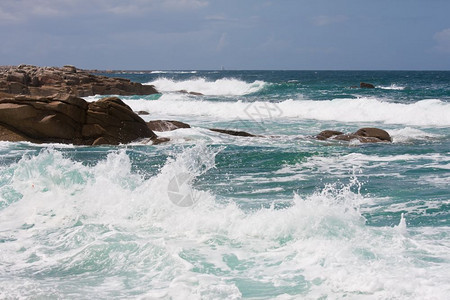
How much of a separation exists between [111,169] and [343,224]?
467 cm

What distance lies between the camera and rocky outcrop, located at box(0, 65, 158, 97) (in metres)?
34.7

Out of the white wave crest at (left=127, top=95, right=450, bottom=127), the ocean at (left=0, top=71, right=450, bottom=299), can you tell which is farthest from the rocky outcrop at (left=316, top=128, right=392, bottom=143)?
the white wave crest at (left=127, top=95, right=450, bottom=127)

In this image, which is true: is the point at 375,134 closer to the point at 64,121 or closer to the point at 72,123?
the point at 72,123

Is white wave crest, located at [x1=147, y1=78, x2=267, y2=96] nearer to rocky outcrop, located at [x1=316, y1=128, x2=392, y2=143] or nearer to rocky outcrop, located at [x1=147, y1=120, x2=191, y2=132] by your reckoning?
rocky outcrop, located at [x1=147, y1=120, x2=191, y2=132]

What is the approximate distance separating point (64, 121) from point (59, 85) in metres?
22.9

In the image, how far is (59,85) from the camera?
36.8 m

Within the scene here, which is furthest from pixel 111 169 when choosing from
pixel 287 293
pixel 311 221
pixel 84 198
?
pixel 287 293

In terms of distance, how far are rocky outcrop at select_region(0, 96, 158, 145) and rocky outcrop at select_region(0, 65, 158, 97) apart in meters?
19.3

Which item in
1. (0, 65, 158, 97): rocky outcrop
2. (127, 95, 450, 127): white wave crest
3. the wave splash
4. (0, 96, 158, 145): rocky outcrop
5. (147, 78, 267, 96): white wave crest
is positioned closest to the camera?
the wave splash

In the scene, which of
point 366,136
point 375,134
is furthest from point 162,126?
point 375,134

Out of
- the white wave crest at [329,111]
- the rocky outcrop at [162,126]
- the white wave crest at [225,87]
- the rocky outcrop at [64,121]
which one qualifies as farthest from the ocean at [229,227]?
the white wave crest at [225,87]

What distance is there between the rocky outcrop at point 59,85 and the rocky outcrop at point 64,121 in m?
19.3

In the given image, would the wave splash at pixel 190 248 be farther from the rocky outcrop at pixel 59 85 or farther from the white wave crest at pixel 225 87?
the white wave crest at pixel 225 87

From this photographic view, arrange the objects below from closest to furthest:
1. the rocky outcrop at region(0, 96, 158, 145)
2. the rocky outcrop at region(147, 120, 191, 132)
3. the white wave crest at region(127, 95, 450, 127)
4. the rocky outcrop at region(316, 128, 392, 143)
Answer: the rocky outcrop at region(0, 96, 158, 145)
the rocky outcrop at region(316, 128, 392, 143)
the rocky outcrop at region(147, 120, 191, 132)
the white wave crest at region(127, 95, 450, 127)
